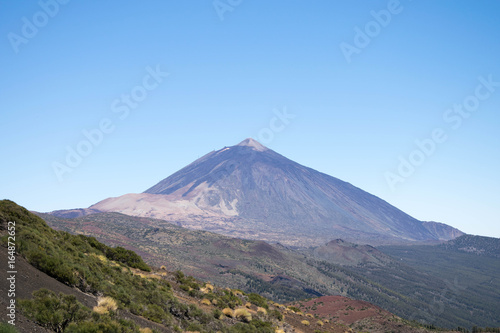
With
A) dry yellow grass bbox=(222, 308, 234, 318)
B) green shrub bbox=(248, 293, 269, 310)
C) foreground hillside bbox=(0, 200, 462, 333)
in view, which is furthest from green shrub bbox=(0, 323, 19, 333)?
green shrub bbox=(248, 293, 269, 310)

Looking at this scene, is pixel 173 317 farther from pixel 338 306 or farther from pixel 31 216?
pixel 338 306

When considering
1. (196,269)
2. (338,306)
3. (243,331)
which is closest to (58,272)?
(243,331)

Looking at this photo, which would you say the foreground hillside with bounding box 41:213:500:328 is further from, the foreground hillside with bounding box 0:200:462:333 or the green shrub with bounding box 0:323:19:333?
the green shrub with bounding box 0:323:19:333

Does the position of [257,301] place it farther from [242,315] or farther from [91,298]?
[91,298]

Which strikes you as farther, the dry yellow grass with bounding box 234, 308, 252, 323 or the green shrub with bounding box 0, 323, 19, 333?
the dry yellow grass with bounding box 234, 308, 252, 323

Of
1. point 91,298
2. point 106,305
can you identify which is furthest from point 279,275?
point 106,305
